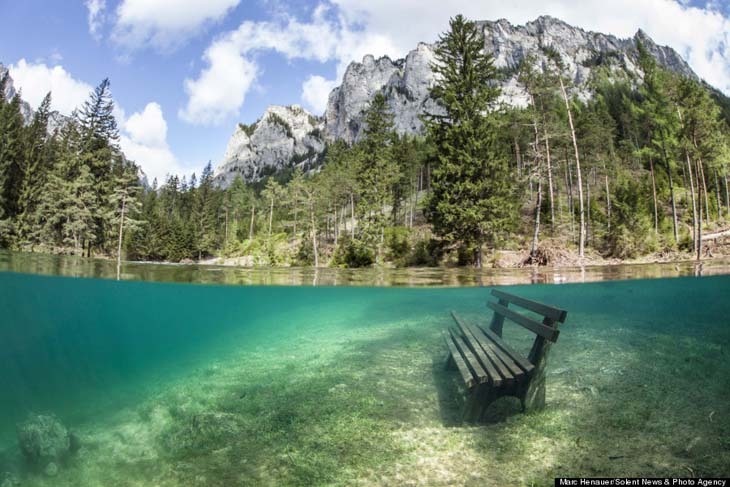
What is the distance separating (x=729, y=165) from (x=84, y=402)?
5631 cm

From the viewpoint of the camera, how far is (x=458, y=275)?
54.3 feet

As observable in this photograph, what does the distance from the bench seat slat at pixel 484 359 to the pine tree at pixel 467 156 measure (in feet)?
50.6

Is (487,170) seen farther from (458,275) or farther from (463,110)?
(458,275)

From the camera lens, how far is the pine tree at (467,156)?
22594 mm

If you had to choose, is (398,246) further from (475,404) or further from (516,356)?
(475,404)

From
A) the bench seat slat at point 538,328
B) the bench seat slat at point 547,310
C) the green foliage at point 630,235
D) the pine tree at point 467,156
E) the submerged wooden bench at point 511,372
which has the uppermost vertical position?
the pine tree at point 467,156

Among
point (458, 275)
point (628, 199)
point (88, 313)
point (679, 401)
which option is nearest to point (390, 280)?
point (458, 275)

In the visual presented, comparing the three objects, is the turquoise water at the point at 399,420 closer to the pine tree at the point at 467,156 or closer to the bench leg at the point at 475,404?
the bench leg at the point at 475,404

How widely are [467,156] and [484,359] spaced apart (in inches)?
765

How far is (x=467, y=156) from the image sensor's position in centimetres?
2298

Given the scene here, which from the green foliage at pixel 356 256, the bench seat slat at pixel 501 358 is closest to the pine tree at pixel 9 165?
the green foliage at pixel 356 256

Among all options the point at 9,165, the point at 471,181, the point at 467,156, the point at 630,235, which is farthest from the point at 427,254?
the point at 9,165

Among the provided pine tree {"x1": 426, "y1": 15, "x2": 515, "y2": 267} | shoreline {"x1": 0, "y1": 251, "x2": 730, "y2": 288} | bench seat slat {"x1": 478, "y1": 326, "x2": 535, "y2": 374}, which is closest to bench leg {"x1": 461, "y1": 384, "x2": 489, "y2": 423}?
bench seat slat {"x1": 478, "y1": 326, "x2": 535, "y2": 374}

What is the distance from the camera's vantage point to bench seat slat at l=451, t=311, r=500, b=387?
4890 mm
